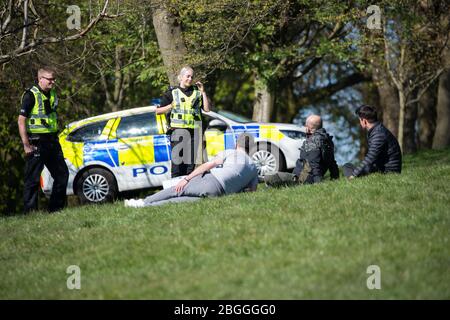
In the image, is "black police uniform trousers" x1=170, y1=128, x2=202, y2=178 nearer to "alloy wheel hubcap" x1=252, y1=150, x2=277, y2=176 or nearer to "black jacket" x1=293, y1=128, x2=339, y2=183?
"black jacket" x1=293, y1=128, x2=339, y2=183

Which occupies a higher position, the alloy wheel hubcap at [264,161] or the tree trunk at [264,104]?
the tree trunk at [264,104]

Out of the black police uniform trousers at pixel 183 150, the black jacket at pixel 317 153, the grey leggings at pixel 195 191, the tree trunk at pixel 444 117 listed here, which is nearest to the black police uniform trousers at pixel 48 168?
the grey leggings at pixel 195 191

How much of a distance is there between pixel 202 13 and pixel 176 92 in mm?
4821

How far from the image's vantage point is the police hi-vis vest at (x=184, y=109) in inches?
486

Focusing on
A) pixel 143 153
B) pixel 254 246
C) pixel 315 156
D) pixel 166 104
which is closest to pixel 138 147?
pixel 143 153

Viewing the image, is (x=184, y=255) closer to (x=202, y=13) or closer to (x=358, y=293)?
(x=358, y=293)

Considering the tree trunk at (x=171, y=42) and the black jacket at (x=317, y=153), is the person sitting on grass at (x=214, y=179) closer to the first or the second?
Answer: the black jacket at (x=317, y=153)

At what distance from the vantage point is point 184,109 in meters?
12.3

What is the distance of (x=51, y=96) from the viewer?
38.7 ft

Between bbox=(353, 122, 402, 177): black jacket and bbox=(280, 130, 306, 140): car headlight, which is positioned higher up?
bbox=(280, 130, 306, 140): car headlight

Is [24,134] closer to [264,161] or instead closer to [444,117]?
[264,161]

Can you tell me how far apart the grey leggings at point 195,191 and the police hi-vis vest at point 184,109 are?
140cm

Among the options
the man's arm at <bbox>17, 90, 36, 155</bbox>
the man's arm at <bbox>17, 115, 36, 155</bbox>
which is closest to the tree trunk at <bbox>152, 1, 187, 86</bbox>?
the man's arm at <bbox>17, 90, 36, 155</bbox>

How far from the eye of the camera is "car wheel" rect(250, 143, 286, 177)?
49.3ft
